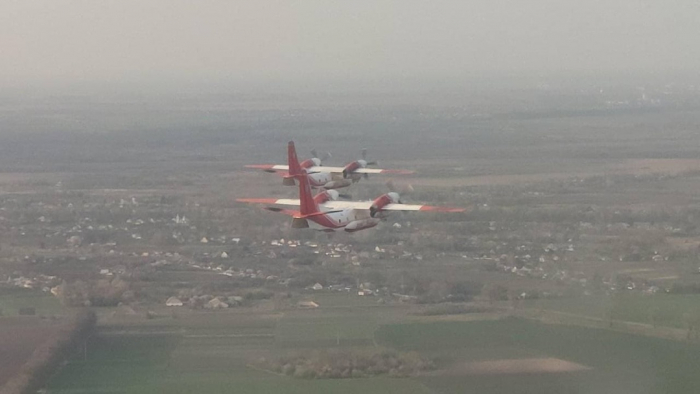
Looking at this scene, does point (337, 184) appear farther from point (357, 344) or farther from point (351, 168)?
point (357, 344)

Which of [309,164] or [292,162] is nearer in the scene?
[292,162]

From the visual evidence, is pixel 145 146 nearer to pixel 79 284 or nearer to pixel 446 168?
pixel 446 168

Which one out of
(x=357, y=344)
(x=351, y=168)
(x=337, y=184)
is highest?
(x=351, y=168)

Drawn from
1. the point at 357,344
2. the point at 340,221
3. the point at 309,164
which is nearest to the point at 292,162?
the point at 340,221

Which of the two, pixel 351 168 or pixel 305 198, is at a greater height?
pixel 351 168

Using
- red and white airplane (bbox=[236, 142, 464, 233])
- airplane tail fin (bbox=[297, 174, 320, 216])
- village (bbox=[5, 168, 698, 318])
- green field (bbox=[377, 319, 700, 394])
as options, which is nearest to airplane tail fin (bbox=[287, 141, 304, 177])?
red and white airplane (bbox=[236, 142, 464, 233])

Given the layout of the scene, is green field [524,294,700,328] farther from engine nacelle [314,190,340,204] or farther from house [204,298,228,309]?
house [204,298,228,309]

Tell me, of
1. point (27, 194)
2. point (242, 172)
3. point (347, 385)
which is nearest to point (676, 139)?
point (242, 172)
